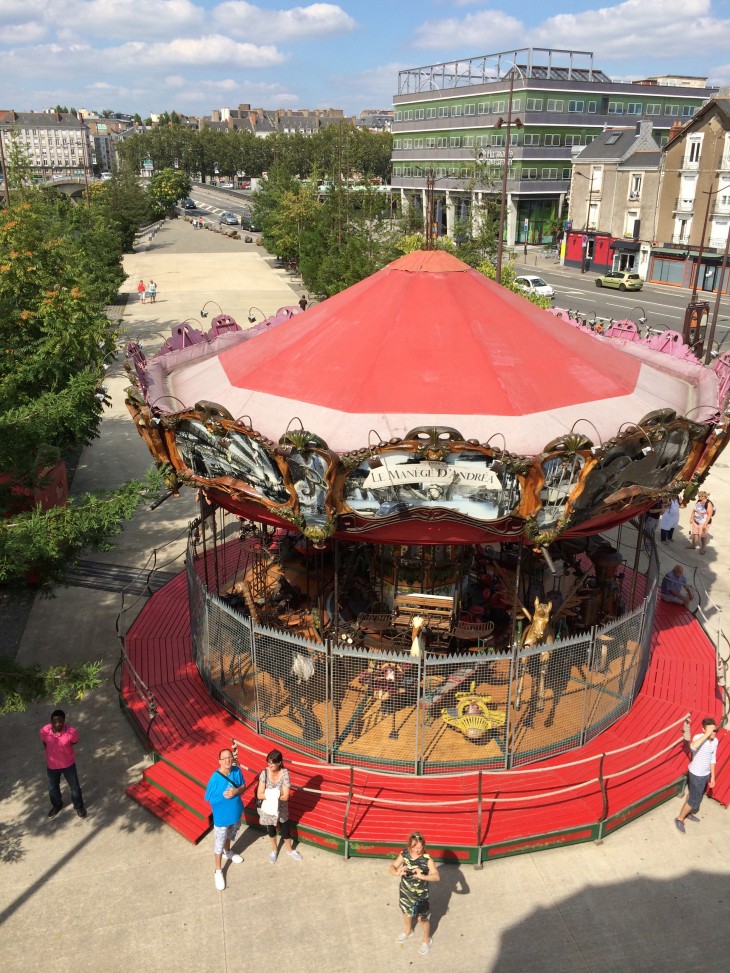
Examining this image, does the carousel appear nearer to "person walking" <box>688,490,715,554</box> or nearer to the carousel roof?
the carousel roof

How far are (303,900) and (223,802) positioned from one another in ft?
5.19

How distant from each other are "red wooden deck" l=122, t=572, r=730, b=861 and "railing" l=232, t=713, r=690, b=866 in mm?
19

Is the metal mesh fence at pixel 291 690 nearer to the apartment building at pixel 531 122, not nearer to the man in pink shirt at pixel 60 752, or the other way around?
the man in pink shirt at pixel 60 752

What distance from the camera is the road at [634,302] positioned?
46.9 metres

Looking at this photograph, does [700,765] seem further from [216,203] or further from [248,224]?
[216,203]

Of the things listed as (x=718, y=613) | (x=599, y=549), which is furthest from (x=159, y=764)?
(x=718, y=613)

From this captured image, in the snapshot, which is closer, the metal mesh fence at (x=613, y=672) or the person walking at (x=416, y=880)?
the person walking at (x=416, y=880)

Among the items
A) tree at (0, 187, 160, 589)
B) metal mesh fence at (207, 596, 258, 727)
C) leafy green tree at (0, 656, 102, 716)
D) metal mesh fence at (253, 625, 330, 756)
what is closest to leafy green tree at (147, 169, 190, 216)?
tree at (0, 187, 160, 589)

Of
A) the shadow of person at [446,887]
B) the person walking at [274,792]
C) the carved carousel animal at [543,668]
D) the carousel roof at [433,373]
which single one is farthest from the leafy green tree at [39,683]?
the carved carousel animal at [543,668]

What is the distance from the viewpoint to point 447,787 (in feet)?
37.1

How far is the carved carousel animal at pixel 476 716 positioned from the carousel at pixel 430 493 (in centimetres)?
3

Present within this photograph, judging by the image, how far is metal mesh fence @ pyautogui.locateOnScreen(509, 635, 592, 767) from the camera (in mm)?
11672

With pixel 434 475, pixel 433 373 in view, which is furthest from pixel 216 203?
pixel 434 475

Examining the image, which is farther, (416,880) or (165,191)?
(165,191)
